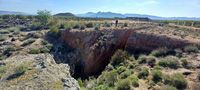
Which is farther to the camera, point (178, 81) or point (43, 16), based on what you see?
point (43, 16)

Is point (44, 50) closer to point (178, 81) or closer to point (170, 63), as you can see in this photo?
point (170, 63)

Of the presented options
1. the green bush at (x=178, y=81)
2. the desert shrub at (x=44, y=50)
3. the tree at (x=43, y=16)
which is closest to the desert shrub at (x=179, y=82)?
the green bush at (x=178, y=81)

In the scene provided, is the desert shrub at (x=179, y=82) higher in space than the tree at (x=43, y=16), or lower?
lower

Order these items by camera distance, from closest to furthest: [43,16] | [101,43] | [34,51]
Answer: [34,51]
[101,43]
[43,16]

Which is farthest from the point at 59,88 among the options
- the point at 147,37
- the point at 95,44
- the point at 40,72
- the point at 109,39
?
the point at 147,37

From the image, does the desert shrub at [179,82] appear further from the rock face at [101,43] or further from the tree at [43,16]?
the tree at [43,16]

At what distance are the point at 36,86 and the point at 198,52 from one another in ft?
48.1

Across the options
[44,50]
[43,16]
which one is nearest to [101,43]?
[44,50]

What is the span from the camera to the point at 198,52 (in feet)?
33.8

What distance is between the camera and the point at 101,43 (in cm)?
1792

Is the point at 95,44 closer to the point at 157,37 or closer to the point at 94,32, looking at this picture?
the point at 94,32

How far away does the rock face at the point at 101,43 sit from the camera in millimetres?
15469

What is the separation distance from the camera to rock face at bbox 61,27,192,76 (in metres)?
15.5

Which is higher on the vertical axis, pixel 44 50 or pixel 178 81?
pixel 178 81
